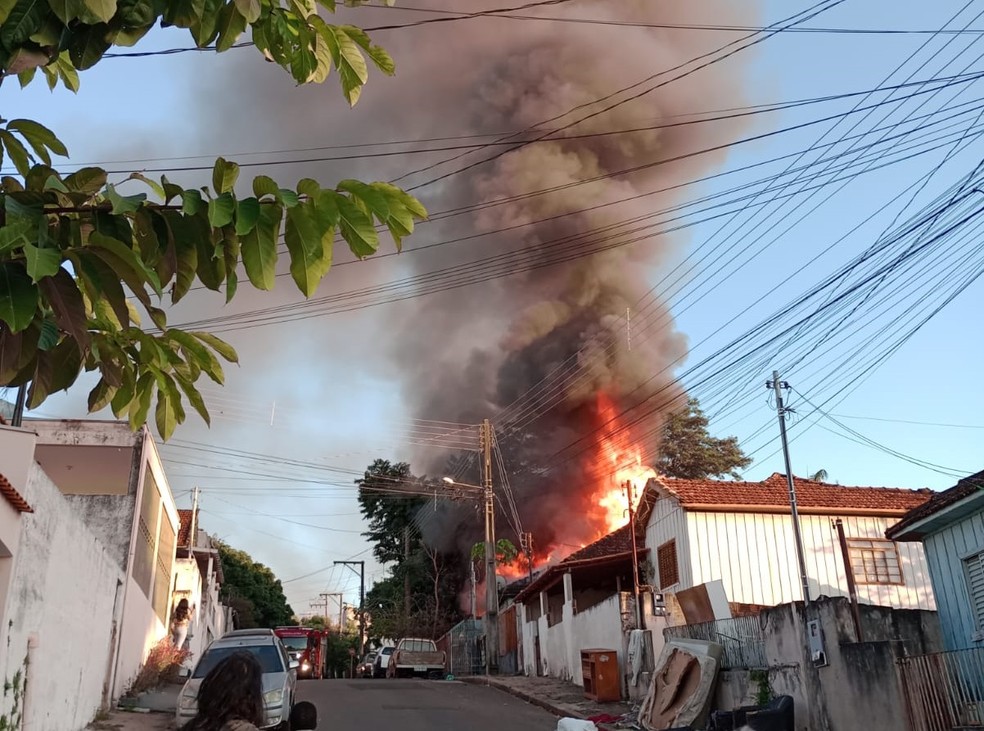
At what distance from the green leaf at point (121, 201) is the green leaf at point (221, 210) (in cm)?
22

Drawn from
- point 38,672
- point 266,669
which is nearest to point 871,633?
point 266,669

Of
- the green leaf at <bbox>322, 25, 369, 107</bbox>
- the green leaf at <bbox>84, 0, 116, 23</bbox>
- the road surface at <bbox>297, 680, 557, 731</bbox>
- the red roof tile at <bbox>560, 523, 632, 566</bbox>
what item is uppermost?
the red roof tile at <bbox>560, 523, 632, 566</bbox>

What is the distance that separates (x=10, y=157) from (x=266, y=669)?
39.2ft

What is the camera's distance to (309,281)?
2764 millimetres

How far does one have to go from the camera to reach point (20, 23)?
2662 millimetres

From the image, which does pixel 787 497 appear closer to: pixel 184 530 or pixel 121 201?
pixel 121 201

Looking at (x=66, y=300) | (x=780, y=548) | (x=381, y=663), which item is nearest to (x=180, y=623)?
(x=381, y=663)

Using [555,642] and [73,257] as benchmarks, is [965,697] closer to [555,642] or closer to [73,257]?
[73,257]

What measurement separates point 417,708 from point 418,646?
15.6m

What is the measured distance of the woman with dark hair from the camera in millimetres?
2971

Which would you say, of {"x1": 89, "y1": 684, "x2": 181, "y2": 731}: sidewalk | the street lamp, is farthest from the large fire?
{"x1": 89, "y1": 684, "x2": 181, "y2": 731}: sidewalk

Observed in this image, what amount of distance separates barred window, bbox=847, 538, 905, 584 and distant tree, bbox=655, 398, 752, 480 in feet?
61.0

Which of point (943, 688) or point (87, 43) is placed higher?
point (87, 43)

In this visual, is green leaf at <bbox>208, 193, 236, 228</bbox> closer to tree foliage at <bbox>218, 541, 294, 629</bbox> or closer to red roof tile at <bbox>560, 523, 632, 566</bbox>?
red roof tile at <bbox>560, 523, 632, 566</bbox>
